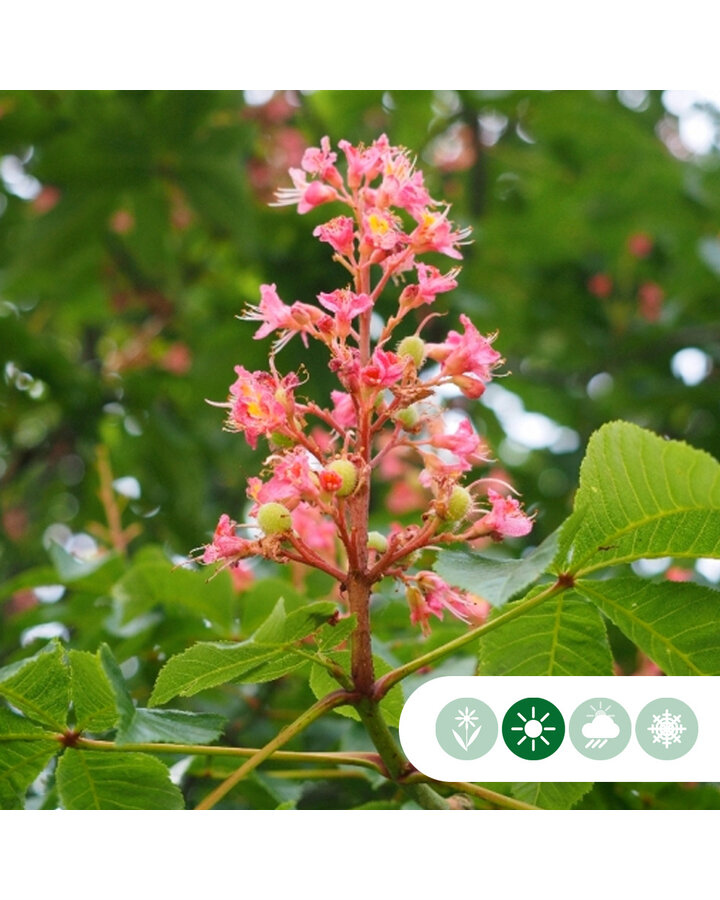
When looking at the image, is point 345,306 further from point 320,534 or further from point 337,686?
point 320,534

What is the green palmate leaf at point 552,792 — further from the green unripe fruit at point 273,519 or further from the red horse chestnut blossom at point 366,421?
the green unripe fruit at point 273,519

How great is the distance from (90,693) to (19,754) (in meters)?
0.14

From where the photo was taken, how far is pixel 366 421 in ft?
3.55

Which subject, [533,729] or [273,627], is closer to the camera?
[273,627]

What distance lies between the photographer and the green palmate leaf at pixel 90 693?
1.12 meters

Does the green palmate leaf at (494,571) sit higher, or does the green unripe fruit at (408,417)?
the green unripe fruit at (408,417)

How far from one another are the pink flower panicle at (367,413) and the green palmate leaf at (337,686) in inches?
2.6

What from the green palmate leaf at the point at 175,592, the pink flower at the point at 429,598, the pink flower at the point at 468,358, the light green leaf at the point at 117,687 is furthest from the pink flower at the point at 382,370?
the green palmate leaf at the point at 175,592

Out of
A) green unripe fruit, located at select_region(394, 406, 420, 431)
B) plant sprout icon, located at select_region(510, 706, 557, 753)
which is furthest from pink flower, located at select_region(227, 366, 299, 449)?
plant sprout icon, located at select_region(510, 706, 557, 753)

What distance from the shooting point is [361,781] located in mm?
1556

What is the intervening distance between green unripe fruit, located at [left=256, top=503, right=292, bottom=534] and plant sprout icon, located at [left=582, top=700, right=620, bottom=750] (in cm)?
43

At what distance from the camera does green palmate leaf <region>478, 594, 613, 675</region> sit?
1.17 metres

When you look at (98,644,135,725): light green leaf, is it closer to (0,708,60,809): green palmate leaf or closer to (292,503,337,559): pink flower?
(0,708,60,809): green palmate leaf

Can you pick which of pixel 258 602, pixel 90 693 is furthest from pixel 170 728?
pixel 258 602
